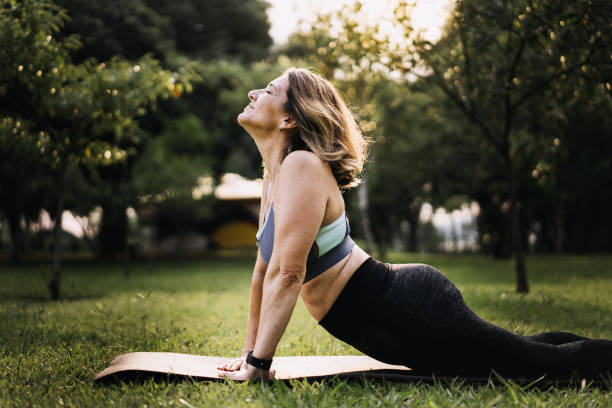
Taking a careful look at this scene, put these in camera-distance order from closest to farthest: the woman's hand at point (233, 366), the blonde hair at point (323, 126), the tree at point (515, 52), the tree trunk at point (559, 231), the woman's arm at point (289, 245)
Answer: the woman's arm at point (289, 245)
the blonde hair at point (323, 126)
the woman's hand at point (233, 366)
the tree at point (515, 52)
the tree trunk at point (559, 231)

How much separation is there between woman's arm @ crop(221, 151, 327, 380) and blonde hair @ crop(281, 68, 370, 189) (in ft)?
0.66

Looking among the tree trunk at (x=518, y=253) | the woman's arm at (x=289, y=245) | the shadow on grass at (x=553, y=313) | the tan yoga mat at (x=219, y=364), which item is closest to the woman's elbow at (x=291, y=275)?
the woman's arm at (x=289, y=245)

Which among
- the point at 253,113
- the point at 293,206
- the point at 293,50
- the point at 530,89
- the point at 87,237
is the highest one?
the point at 293,50

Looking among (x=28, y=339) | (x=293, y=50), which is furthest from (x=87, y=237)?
(x=28, y=339)

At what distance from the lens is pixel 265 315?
2.59 meters

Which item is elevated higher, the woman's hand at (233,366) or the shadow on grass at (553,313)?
the woman's hand at (233,366)

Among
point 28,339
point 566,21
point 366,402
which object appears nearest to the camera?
point 366,402

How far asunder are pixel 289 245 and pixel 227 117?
18191 millimetres

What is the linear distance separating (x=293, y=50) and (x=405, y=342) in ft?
74.4

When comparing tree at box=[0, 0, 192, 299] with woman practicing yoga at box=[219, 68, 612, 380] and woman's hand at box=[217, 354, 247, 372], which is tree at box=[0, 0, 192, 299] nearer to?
woman practicing yoga at box=[219, 68, 612, 380]

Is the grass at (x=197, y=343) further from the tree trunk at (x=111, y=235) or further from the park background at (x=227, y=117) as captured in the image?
the tree trunk at (x=111, y=235)

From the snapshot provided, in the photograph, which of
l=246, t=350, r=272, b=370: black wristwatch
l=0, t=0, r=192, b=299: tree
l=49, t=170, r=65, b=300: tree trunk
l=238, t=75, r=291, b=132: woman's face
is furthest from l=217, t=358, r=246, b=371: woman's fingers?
l=49, t=170, r=65, b=300: tree trunk

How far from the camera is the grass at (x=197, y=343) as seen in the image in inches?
102

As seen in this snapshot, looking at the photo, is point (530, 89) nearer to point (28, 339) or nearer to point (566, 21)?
point (566, 21)
